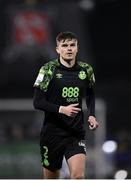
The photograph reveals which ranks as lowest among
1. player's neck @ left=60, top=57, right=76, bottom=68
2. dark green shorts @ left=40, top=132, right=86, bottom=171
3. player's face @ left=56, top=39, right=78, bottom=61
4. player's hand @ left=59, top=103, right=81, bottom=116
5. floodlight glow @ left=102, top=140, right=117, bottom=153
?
floodlight glow @ left=102, top=140, right=117, bottom=153

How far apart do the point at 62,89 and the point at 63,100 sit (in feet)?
0.38

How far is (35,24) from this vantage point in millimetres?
22953

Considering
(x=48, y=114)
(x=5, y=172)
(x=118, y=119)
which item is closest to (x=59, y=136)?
(x=48, y=114)

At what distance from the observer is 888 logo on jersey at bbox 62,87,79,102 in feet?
31.9

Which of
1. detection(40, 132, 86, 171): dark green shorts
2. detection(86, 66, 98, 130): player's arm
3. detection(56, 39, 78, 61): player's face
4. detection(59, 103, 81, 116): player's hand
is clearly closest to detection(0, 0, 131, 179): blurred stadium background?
detection(86, 66, 98, 130): player's arm

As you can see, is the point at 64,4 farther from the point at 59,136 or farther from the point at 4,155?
the point at 59,136

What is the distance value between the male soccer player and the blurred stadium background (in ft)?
37.4

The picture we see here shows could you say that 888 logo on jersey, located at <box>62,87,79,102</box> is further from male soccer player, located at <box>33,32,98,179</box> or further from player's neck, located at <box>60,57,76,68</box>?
player's neck, located at <box>60,57,76,68</box>

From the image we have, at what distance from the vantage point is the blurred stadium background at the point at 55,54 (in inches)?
872

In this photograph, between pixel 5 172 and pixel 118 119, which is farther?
pixel 118 119

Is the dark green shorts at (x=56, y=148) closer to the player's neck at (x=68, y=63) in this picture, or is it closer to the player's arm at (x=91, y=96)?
the player's arm at (x=91, y=96)

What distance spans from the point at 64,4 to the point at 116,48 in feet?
6.32

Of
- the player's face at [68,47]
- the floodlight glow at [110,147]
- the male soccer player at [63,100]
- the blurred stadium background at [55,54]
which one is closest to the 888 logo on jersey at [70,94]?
the male soccer player at [63,100]

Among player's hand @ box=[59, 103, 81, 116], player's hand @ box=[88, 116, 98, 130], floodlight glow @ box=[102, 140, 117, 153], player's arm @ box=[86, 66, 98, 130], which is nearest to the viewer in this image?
player's hand @ box=[59, 103, 81, 116]
